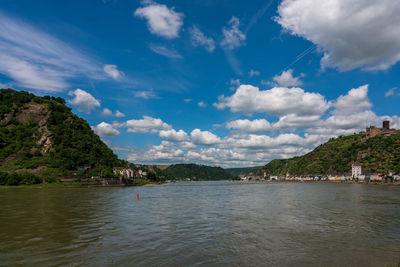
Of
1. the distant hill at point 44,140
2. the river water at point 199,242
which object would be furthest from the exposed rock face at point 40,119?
the river water at point 199,242

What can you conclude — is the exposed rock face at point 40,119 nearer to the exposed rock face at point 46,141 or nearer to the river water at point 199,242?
the exposed rock face at point 46,141

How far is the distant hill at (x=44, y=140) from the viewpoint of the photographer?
131 metres

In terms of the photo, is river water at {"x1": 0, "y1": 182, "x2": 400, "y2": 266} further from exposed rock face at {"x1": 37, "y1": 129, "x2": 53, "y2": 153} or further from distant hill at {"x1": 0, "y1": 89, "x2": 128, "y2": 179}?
exposed rock face at {"x1": 37, "y1": 129, "x2": 53, "y2": 153}

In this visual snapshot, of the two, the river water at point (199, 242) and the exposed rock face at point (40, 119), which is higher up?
the exposed rock face at point (40, 119)

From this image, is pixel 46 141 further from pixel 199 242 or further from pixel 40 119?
pixel 199 242

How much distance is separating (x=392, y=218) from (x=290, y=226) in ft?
50.2

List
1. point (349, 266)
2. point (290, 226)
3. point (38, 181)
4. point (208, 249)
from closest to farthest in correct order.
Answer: point (349, 266) → point (208, 249) → point (290, 226) → point (38, 181)

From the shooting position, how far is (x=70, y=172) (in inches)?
5157

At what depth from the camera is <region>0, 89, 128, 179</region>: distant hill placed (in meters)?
131

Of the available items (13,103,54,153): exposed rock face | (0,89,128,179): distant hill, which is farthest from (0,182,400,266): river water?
(13,103,54,153): exposed rock face

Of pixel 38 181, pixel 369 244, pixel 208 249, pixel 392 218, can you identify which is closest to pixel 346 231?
pixel 369 244

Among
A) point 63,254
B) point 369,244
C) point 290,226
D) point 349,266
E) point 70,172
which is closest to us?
point 349,266

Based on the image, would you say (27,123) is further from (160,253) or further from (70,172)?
A: (160,253)

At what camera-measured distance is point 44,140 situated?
149750 millimetres
